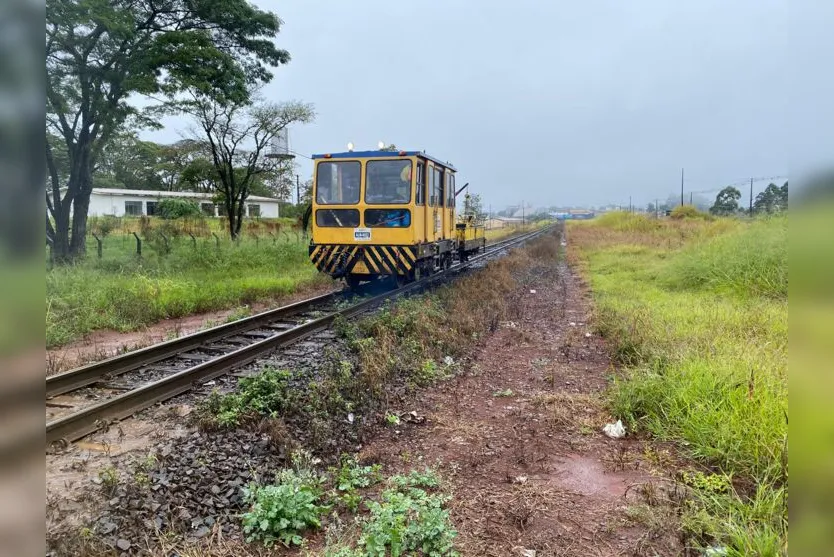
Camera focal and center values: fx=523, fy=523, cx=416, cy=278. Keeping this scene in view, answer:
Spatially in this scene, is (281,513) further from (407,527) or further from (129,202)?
(129,202)

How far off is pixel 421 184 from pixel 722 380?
23.8 ft

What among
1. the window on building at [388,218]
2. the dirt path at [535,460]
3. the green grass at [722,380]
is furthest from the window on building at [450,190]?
the dirt path at [535,460]

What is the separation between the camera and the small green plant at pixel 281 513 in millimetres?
3002

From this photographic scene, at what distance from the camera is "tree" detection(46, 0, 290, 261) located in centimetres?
1248

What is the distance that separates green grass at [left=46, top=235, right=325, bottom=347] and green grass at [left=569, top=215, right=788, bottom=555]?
6.66 m

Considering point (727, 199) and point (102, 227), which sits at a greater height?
point (727, 199)

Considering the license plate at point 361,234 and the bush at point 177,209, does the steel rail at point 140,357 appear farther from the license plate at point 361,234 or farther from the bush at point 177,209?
the bush at point 177,209

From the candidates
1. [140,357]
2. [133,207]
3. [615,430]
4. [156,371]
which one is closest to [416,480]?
[615,430]

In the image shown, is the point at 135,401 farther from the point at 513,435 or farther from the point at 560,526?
the point at 560,526

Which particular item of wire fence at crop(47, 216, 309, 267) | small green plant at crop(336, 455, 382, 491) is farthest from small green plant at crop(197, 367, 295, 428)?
wire fence at crop(47, 216, 309, 267)

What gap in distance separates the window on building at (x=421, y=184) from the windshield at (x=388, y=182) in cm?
30

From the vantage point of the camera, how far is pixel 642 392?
488cm

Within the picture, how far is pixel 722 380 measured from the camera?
4.55 metres
